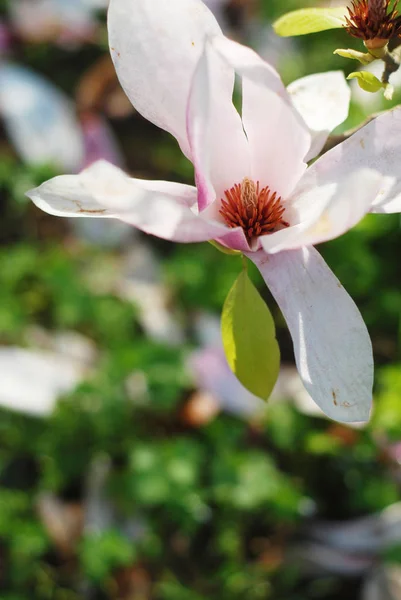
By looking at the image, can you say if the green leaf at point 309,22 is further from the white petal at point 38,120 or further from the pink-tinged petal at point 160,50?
the white petal at point 38,120

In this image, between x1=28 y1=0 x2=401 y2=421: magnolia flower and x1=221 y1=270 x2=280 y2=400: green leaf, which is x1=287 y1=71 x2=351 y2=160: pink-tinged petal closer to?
x1=28 y1=0 x2=401 y2=421: magnolia flower

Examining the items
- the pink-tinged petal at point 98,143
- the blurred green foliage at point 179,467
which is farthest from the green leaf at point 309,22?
the pink-tinged petal at point 98,143

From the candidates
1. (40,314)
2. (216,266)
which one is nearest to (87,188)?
(216,266)

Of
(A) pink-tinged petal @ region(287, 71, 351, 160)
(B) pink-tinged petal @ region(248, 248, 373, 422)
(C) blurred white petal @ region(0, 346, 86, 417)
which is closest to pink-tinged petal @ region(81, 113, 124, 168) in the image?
(C) blurred white petal @ region(0, 346, 86, 417)

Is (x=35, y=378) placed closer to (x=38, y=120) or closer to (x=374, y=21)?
(x=38, y=120)

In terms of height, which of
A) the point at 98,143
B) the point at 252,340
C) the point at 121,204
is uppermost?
the point at 121,204

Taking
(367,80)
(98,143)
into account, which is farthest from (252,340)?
(98,143)

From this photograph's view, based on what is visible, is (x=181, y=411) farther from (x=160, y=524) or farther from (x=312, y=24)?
(x=312, y=24)
